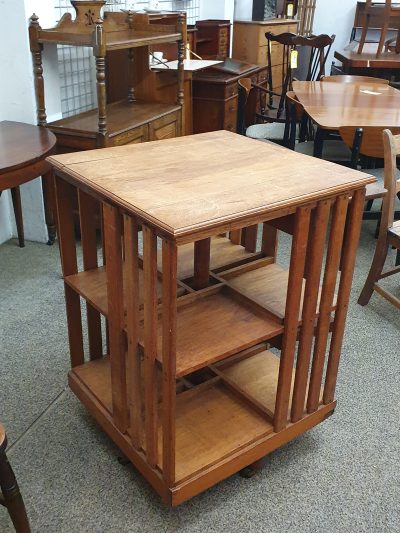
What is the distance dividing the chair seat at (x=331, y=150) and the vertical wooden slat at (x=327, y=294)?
1.96 m

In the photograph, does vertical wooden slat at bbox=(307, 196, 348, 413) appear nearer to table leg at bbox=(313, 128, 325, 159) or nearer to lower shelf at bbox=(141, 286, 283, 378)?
lower shelf at bbox=(141, 286, 283, 378)

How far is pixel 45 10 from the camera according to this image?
2830mm

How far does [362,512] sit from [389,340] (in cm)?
96

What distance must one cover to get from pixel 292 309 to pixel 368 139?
176cm

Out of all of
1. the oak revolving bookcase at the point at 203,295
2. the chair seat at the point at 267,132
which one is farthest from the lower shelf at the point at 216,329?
the chair seat at the point at 267,132

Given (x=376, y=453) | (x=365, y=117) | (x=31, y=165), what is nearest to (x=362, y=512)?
(x=376, y=453)

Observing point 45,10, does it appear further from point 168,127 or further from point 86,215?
point 86,215

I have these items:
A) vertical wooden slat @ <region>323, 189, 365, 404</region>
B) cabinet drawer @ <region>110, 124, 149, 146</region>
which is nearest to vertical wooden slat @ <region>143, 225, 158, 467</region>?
vertical wooden slat @ <region>323, 189, 365, 404</region>

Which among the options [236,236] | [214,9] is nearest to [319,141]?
[236,236]

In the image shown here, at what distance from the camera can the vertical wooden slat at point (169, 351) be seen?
1.15 meters

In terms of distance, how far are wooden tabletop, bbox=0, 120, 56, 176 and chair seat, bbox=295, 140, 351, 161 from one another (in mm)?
1609

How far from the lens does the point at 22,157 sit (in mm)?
2314

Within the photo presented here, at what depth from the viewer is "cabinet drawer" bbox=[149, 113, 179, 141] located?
322 centimetres

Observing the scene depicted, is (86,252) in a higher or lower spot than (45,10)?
lower
